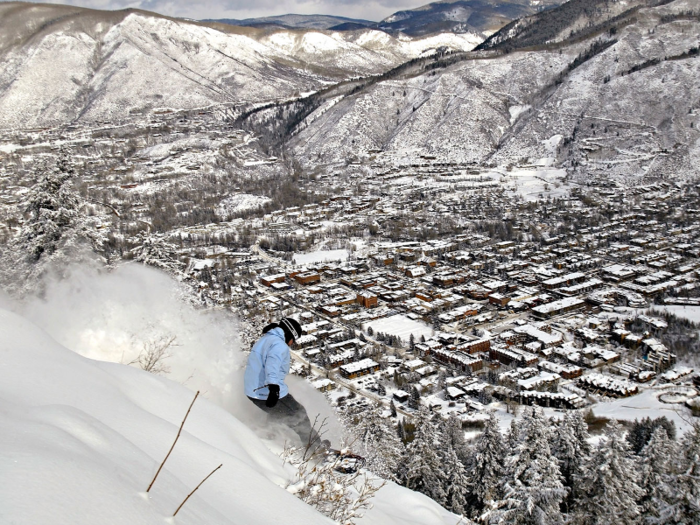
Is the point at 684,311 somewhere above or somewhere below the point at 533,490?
below

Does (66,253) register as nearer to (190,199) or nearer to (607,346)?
(607,346)

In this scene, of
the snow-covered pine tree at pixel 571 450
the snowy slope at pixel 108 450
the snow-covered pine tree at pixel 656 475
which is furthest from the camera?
the snow-covered pine tree at pixel 571 450

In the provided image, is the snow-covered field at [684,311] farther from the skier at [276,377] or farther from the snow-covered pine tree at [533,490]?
the skier at [276,377]

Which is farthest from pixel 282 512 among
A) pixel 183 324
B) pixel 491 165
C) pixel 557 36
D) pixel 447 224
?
pixel 557 36

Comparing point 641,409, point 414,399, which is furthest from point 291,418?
point 641,409

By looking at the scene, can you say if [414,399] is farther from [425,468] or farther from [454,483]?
[425,468]

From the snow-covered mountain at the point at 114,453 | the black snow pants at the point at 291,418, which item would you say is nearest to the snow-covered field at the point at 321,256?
the black snow pants at the point at 291,418
